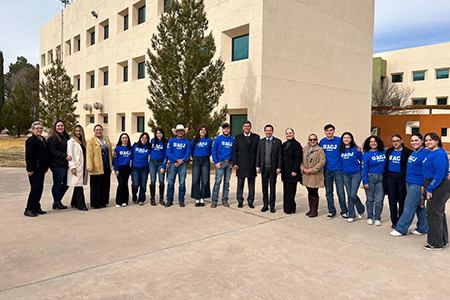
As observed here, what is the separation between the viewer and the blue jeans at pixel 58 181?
22.8 ft

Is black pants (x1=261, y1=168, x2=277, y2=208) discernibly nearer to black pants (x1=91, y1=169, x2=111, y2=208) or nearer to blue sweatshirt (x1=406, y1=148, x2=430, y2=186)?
blue sweatshirt (x1=406, y1=148, x2=430, y2=186)

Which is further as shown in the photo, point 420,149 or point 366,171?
point 366,171

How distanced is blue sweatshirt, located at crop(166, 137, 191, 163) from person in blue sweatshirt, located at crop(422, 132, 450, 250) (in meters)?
4.56

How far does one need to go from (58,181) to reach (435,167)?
22.0ft

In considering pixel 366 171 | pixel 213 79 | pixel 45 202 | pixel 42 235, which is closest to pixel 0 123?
pixel 213 79

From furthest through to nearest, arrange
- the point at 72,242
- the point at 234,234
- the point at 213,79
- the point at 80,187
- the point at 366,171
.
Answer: the point at 213,79, the point at 80,187, the point at 366,171, the point at 234,234, the point at 72,242

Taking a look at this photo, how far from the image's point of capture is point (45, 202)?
781 cm

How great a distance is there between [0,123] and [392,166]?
41.2m

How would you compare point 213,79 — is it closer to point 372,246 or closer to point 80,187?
point 80,187

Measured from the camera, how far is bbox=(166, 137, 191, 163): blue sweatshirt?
7.58 metres

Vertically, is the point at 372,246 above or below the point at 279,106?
below

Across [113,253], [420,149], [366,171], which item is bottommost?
[113,253]

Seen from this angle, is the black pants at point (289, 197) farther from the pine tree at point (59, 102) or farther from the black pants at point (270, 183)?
the pine tree at point (59, 102)

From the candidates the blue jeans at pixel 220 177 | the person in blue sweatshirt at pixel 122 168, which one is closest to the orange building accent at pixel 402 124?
the blue jeans at pixel 220 177
